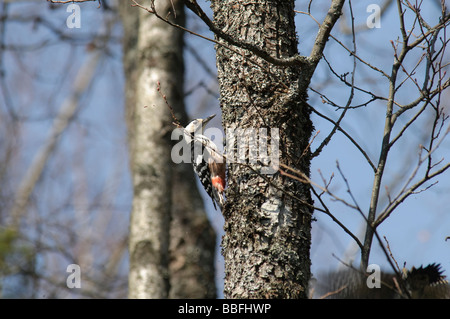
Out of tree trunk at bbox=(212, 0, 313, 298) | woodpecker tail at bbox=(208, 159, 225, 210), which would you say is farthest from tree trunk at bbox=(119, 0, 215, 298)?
tree trunk at bbox=(212, 0, 313, 298)

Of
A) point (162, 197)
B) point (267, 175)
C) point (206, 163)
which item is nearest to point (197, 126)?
point (206, 163)

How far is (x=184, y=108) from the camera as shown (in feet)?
19.6

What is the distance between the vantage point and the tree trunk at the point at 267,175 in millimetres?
2602

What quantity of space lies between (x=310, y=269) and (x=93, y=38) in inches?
235

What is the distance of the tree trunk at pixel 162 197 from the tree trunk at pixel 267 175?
225cm

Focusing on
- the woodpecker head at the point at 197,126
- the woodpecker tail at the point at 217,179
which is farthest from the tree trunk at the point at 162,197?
the woodpecker tail at the point at 217,179

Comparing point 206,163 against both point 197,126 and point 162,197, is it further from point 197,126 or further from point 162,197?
point 162,197

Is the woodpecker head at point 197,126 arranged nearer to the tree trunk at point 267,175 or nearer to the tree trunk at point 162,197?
the tree trunk at point 162,197

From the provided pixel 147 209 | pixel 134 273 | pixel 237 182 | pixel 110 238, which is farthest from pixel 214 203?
pixel 110 238

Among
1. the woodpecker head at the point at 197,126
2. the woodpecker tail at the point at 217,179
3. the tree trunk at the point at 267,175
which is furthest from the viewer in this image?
the woodpecker head at the point at 197,126

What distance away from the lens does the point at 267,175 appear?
272 cm

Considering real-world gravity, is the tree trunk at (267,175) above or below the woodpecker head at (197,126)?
below

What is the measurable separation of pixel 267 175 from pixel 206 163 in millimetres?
2858
